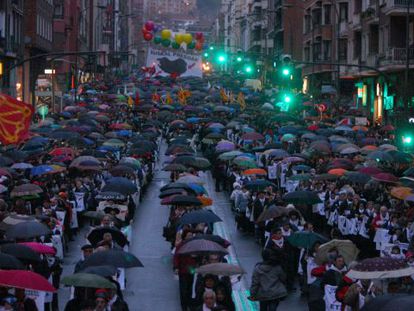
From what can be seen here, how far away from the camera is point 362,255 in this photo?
21.9 m

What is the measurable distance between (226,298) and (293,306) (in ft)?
15.9

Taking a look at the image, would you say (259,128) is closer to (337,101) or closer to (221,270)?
(337,101)

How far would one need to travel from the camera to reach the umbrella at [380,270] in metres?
12.3

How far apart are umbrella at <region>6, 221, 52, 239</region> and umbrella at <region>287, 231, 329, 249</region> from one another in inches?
138

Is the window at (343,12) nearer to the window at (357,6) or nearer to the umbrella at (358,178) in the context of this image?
the window at (357,6)

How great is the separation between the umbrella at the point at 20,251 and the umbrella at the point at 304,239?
162 inches

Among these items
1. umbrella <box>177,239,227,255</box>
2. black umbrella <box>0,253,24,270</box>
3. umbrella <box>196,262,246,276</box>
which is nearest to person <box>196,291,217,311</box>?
umbrella <box>196,262,246,276</box>

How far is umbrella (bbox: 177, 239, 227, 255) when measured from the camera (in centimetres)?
1499

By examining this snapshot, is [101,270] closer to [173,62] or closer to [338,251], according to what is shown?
[338,251]

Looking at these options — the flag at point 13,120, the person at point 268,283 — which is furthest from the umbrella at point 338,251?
the flag at point 13,120

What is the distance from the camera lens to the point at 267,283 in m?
14.3

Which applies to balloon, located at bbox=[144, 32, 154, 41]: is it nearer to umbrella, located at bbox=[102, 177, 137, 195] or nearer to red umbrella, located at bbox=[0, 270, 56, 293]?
umbrella, located at bbox=[102, 177, 137, 195]

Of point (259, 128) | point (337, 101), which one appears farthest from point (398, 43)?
point (259, 128)

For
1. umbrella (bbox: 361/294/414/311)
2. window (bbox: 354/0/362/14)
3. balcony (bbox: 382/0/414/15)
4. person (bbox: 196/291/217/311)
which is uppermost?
window (bbox: 354/0/362/14)
